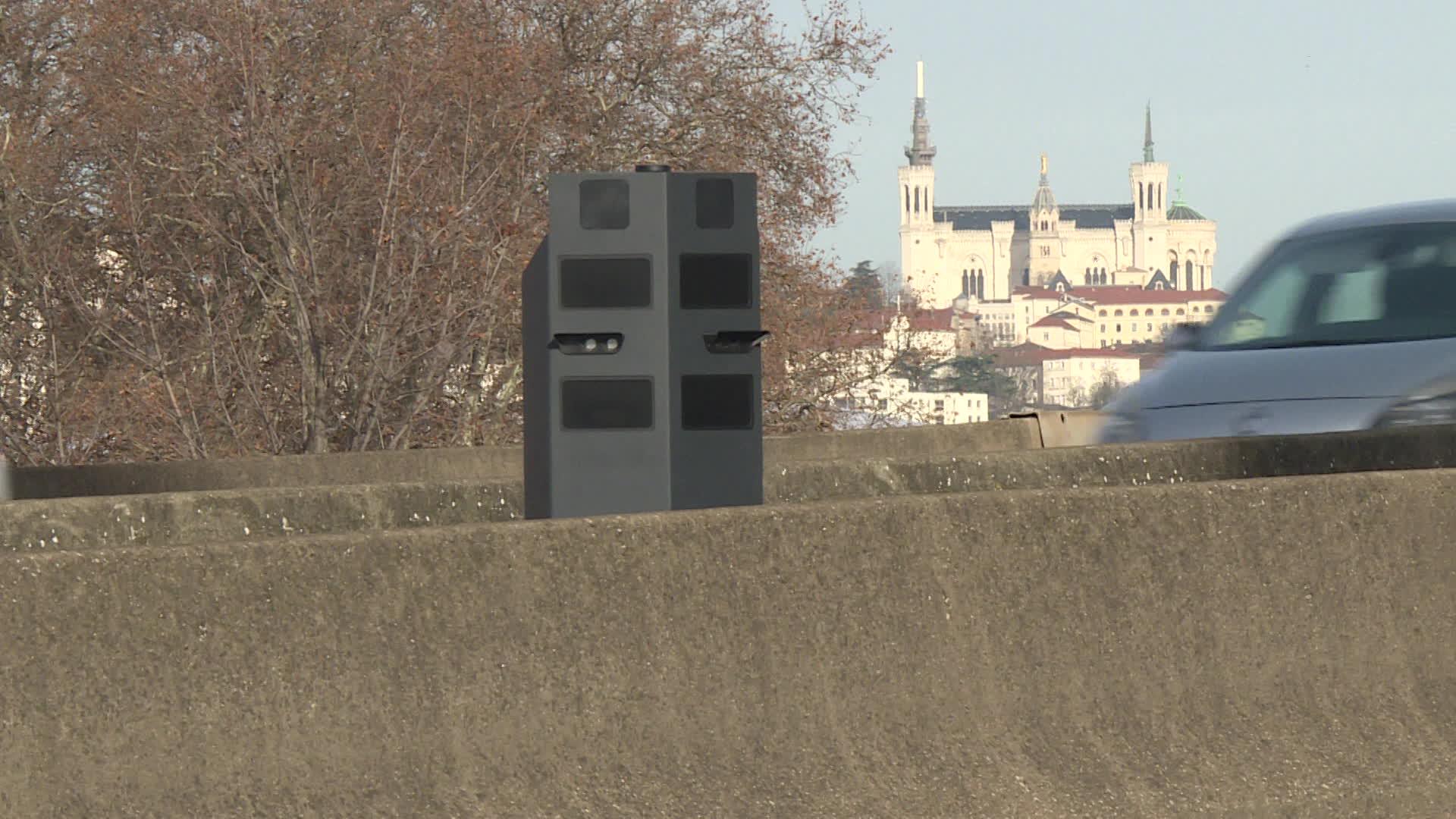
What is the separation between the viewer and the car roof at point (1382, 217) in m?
10.4

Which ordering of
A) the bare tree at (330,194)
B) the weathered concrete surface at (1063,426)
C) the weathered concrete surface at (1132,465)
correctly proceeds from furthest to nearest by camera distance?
the bare tree at (330,194) < the weathered concrete surface at (1063,426) < the weathered concrete surface at (1132,465)

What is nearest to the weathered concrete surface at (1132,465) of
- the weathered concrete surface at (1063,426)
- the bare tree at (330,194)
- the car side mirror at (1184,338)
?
the car side mirror at (1184,338)

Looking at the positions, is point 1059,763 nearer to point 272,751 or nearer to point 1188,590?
point 1188,590

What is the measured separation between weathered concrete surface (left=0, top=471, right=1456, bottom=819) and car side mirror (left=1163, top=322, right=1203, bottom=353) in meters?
5.24

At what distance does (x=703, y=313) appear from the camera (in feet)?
18.0

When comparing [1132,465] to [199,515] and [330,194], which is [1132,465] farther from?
[330,194]

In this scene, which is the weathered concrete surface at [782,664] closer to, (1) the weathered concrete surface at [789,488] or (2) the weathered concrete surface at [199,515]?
(1) the weathered concrete surface at [789,488]

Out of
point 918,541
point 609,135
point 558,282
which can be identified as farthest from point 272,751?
point 609,135

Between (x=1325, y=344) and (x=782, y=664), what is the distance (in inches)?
234

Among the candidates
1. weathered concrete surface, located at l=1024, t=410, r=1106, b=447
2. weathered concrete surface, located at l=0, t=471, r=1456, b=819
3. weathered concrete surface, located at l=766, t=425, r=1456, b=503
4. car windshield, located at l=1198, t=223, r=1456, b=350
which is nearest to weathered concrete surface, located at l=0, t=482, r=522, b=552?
weathered concrete surface, located at l=766, t=425, r=1456, b=503

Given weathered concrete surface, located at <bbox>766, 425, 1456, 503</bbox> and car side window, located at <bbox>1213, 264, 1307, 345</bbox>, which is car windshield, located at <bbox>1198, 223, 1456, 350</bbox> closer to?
car side window, located at <bbox>1213, 264, 1307, 345</bbox>

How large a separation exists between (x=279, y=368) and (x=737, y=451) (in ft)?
77.1

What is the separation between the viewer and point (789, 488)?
7.85m

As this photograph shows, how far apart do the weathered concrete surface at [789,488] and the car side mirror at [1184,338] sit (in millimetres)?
2360
